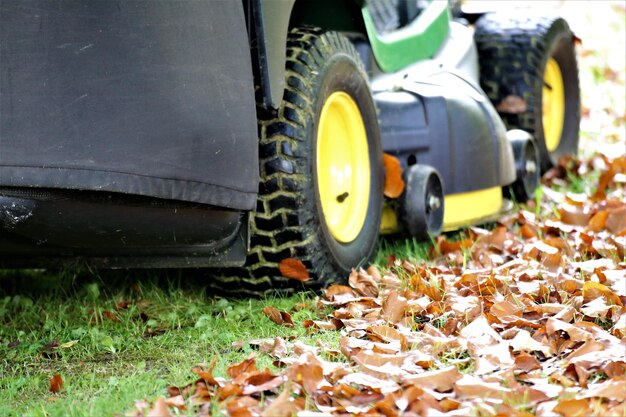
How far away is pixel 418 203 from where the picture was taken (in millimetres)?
3623

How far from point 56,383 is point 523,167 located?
2744mm

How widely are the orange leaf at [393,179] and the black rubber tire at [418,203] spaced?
0.08 feet

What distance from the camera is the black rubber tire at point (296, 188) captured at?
299 centimetres

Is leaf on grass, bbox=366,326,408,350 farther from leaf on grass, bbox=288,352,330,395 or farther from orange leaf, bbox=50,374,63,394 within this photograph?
orange leaf, bbox=50,374,63,394

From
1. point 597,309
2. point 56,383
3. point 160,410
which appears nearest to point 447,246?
point 597,309

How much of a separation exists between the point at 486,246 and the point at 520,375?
1537 millimetres

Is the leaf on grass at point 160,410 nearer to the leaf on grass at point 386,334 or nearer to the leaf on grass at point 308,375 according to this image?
the leaf on grass at point 308,375

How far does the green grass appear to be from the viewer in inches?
93.7

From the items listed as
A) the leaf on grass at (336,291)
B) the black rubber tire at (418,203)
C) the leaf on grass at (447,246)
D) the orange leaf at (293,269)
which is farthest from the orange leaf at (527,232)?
the orange leaf at (293,269)

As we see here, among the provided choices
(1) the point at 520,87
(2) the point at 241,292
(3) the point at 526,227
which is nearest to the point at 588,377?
(2) the point at 241,292

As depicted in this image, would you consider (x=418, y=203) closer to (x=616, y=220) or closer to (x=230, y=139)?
(x=616, y=220)

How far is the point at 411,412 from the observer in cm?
206

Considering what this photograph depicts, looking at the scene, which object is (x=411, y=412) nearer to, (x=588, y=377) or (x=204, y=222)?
(x=588, y=377)

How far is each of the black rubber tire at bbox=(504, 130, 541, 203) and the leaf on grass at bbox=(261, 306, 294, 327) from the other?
77.2 inches
